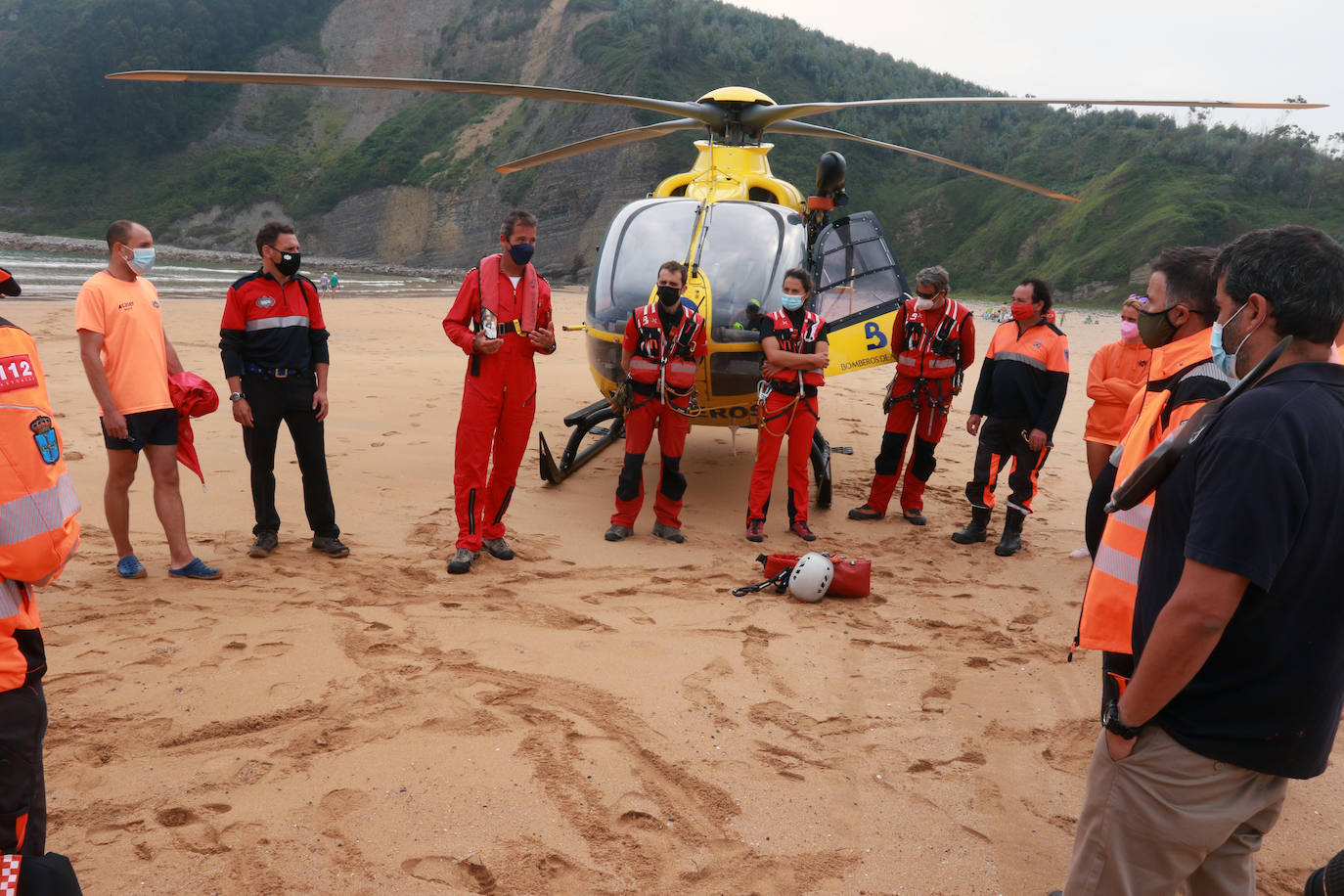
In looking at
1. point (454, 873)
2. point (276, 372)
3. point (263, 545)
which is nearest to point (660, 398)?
point (276, 372)

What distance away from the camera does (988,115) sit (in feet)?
181

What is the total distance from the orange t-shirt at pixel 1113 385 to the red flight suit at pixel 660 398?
8.57 feet

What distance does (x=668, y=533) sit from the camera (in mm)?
5938

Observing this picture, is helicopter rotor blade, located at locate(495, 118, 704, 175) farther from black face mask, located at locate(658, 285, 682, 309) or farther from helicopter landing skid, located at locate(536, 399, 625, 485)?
helicopter landing skid, located at locate(536, 399, 625, 485)

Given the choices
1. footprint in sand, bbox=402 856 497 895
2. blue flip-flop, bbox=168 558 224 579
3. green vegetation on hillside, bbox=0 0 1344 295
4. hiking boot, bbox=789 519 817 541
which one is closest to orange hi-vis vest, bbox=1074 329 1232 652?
footprint in sand, bbox=402 856 497 895

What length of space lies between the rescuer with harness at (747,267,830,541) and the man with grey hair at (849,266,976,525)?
89 centimetres

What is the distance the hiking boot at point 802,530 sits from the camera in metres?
6.12

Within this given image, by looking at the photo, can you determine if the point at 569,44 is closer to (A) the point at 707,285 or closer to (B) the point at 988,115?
(B) the point at 988,115

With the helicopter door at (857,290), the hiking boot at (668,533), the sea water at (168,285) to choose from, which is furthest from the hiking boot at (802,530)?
the sea water at (168,285)

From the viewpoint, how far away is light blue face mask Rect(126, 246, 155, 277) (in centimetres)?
445

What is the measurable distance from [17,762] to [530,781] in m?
1.59

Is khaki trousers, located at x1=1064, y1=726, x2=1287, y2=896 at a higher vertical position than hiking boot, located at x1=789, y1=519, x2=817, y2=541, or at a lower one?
higher

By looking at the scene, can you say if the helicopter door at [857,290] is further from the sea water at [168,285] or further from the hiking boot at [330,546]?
the sea water at [168,285]

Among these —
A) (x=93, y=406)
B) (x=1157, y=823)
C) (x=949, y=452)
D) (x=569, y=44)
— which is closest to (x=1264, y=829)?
(x=1157, y=823)
